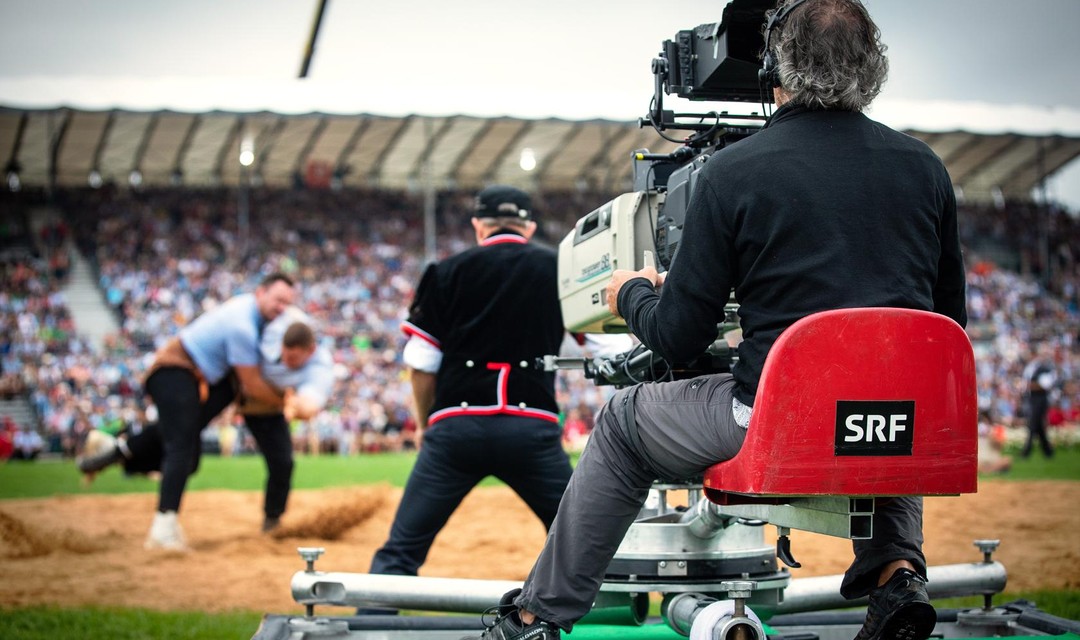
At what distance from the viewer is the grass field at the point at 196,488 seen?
5.02 m

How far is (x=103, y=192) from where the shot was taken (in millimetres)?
36031

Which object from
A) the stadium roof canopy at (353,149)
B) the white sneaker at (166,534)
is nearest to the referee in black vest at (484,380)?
the white sneaker at (166,534)

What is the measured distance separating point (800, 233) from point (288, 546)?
646cm

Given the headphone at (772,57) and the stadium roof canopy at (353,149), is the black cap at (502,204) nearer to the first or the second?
the headphone at (772,57)

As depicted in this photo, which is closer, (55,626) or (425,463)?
(425,463)

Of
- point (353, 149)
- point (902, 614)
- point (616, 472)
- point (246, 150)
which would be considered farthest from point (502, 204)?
point (353, 149)

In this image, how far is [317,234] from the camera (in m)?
37.1

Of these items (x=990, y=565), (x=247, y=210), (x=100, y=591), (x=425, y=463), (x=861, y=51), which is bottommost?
(x=100, y=591)

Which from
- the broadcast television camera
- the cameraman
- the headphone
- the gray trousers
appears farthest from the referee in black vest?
the headphone

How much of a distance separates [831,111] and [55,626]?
444 centimetres

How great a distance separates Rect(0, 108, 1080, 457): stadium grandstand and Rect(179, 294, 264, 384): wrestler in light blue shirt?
16.9 metres

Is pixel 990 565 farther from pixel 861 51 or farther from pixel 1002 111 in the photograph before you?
pixel 1002 111

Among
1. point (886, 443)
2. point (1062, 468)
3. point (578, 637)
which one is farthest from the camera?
point (1062, 468)

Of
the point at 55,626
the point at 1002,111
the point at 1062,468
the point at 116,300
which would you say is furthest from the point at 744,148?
the point at 1002,111
